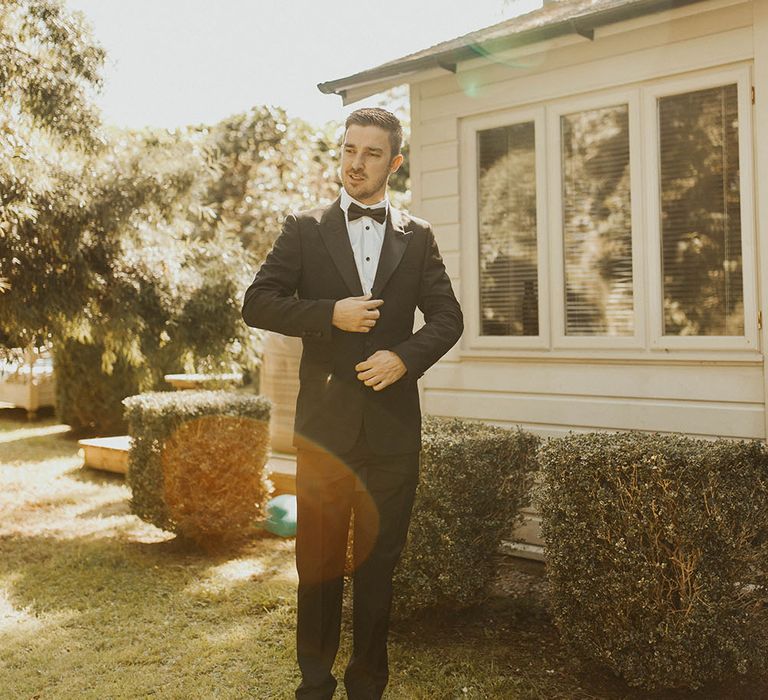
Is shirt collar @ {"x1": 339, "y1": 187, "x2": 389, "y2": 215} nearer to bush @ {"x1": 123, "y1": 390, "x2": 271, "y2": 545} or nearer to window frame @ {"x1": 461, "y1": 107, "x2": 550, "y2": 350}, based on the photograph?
window frame @ {"x1": 461, "y1": 107, "x2": 550, "y2": 350}

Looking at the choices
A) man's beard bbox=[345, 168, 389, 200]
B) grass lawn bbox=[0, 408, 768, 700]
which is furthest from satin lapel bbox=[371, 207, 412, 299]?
grass lawn bbox=[0, 408, 768, 700]

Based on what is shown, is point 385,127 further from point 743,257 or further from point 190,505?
point 190,505

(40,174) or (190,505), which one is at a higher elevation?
(40,174)

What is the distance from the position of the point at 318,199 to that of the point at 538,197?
1346cm

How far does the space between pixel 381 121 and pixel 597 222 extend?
105 inches

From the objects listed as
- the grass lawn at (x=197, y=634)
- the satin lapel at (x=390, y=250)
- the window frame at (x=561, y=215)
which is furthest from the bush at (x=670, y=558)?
the window frame at (x=561, y=215)

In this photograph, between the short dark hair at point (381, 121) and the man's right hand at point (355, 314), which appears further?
the short dark hair at point (381, 121)

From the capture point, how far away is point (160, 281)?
251 inches

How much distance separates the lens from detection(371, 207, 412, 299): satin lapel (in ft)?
9.75

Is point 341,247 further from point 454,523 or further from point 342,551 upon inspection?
point 454,523

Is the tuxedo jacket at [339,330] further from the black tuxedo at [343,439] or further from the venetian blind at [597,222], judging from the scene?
the venetian blind at [597,222]

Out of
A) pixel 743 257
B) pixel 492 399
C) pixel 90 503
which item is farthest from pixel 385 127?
pixel 90 503

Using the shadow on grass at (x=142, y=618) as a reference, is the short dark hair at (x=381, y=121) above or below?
above

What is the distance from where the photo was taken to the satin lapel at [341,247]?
116 inches
